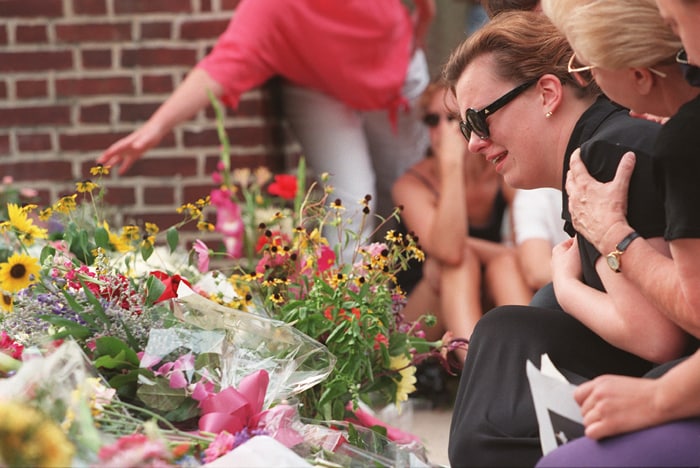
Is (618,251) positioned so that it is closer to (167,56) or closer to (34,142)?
(167,56)

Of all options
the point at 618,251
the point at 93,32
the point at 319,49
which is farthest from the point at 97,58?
the point at 618,251

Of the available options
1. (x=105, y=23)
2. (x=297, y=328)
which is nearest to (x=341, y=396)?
(x=297, y=328)

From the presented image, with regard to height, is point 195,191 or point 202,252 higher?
point 202,252

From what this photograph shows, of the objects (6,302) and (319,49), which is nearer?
(6,302)

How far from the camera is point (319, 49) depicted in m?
3.77

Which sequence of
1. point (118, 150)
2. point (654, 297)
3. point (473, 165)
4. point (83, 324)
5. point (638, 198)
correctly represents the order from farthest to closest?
point (473, 165) → point (118, 150) → point (83, 324) → point (638, 198) → point (654, 297)

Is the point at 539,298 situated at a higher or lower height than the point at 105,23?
lower

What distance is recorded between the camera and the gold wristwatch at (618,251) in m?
1.79

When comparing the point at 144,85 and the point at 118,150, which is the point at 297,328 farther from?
the point at 144,85

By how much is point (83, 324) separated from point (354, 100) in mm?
2045

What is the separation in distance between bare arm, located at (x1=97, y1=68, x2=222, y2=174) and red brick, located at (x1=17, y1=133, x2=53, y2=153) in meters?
0.67

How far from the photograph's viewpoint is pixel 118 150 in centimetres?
339

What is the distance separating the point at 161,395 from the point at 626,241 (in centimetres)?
88

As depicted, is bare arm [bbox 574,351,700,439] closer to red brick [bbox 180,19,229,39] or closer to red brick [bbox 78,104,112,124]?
red brick [bbox 180,19,229,39]
